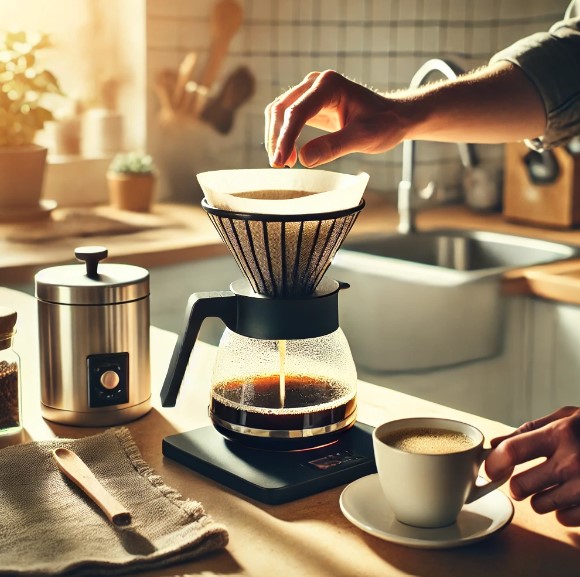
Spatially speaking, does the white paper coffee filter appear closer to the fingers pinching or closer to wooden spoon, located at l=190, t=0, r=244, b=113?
the fingers pinching

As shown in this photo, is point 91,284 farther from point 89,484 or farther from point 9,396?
point 89,484

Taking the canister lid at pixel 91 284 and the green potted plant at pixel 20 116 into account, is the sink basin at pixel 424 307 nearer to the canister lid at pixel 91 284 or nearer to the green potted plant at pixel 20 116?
the green potted plant at pixel 20 116

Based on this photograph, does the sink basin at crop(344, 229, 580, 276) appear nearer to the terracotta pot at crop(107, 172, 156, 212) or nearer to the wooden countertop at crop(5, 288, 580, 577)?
the terracotta pot at crop(107, 172, 156, 212)

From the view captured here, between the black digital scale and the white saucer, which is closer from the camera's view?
the white saucer

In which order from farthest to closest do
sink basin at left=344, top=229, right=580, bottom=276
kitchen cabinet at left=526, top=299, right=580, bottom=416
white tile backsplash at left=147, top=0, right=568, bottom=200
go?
white tile backsplash at left=147, top=0, right=568, bottom=200 → sink basin at left=344, top=229, right=580, bottom=276 → kitchen cabinet at left=526, top=299, right=580, bottom=416

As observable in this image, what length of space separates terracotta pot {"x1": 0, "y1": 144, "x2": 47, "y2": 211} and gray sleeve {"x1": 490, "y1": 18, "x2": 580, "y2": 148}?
144cm

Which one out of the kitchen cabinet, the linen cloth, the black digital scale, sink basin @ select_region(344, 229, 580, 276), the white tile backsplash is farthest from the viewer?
the white tile backsplash

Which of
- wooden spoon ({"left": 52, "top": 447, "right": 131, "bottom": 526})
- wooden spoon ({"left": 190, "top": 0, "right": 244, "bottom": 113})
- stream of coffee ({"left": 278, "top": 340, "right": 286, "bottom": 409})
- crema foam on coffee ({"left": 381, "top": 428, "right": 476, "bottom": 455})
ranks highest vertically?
wooden spoon ({"left": 190, "top": 0, "right": 244, "bottom": 113})

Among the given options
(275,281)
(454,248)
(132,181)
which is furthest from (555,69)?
(132,181)

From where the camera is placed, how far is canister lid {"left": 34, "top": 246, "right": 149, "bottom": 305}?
3.55 feet

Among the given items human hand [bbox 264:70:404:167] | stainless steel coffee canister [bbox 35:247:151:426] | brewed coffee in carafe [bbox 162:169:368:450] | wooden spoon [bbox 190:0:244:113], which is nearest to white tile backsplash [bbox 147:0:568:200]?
wooden spoon [bbox 190:0:244:113]

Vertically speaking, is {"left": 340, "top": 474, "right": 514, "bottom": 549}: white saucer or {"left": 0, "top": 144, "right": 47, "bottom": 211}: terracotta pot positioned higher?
{"left": 0, "top": 144, "right": 47, "bottom": 211}: terracotta pot

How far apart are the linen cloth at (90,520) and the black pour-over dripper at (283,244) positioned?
0.23 m

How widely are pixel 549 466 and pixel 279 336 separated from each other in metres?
0.28
